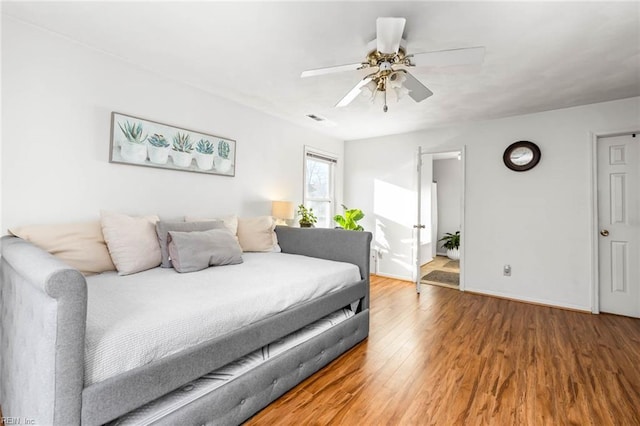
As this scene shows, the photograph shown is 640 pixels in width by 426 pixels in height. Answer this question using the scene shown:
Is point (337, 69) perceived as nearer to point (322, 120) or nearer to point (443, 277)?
point (322, 120)

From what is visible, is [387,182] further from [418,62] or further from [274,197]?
[418,62]

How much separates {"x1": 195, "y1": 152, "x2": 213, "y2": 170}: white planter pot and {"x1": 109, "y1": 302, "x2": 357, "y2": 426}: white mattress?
200 cm

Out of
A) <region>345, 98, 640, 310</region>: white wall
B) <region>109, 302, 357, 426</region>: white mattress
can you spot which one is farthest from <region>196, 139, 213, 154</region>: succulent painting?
<region>345, 98, 640, 310</region>: white wall

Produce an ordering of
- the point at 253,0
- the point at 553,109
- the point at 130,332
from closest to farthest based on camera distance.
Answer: the point at 130,332
the point at 253,0
the point at 553,109

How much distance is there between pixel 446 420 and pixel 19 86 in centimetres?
341

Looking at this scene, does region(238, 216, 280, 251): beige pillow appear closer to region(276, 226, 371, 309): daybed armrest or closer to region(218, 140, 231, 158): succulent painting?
region(276, 226, 371, 309): daybed armrest

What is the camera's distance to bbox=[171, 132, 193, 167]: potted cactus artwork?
2.84m

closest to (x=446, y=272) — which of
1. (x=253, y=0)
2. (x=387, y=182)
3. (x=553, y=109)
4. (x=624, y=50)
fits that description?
(x=387, y=182)

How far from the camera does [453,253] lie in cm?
654

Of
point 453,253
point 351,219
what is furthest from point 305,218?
point 453,253

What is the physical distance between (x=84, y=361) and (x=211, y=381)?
0.60 m

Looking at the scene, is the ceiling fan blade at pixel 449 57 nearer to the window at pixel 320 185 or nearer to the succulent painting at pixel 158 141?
the succulent painting at pixel 158 141

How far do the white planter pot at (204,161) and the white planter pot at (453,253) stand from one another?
18.1 ft

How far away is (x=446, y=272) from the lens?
5312 millimetres
